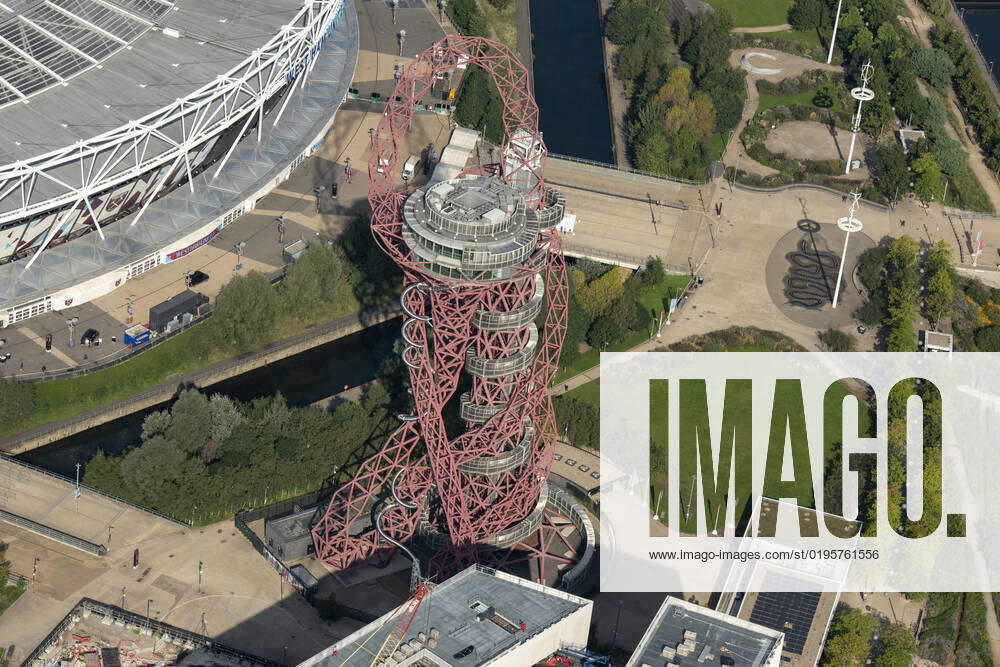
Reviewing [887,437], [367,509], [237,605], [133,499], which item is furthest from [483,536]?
[887,437]

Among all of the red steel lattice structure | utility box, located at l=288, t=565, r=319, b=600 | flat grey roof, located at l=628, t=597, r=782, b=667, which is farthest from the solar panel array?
utility box, located at l=288, t=565, r=319, b=600

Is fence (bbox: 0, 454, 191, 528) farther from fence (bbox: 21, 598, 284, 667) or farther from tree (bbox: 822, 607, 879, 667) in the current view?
tree (bbox: 822, 607, 879, 667)

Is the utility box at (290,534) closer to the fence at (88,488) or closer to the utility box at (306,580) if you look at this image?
the utility box at (306,580)

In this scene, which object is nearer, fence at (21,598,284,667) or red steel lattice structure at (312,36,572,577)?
red steel lattice structure at (312,36,572,577)

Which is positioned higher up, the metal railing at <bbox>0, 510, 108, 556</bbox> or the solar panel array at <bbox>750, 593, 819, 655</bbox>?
the metal railing at <bbox>0, 510, 108, 556</bbox>

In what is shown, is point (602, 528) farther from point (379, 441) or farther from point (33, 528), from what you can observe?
point (33, 528)

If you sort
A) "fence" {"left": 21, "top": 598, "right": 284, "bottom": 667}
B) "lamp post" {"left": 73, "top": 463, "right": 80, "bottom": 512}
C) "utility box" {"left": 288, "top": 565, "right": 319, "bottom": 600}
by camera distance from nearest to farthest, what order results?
"fence" {"left": 21, "top": 598, "right": 284, "bottom": 667} < "utility box" {"left": 288, "top": 565, "right": 319, "bottom": 600} < "lamp post" {"left": 73, "top": 463, "right": 80, "bottom": 512}

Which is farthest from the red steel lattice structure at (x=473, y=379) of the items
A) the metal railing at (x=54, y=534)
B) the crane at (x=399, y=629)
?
the crane at (x=399, y=629)
